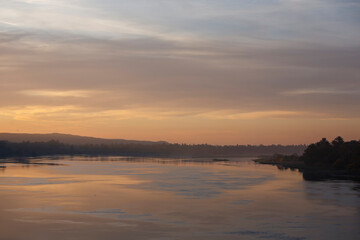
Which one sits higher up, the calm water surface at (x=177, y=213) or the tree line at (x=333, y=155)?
A: the tree line at (x=333, y=155)

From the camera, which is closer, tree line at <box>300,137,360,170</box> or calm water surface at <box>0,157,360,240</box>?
calm water surface at <box>0,157,360,240</box>

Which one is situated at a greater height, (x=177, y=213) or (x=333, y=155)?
(x=333, y=155)

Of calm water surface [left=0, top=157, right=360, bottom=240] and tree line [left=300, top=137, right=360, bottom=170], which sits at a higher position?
tree line [left=300, top=137, right=360, bottom=170]

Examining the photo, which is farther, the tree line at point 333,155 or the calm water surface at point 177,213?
the tree line at point 333,155

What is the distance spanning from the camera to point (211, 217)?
3275 centimetres

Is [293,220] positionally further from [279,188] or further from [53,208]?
[279,188]

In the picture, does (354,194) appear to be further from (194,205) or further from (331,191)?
(194,205)

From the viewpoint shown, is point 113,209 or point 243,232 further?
point 113,209

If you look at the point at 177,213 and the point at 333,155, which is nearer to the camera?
the point at 177,213

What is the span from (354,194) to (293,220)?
1830 cm

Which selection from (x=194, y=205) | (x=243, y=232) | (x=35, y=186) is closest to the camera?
(x=243, y=232)

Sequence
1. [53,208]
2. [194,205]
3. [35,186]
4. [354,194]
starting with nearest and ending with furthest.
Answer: [53,208]
[194,205]
[354,194]
[35,186]

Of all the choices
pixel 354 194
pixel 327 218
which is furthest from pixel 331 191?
pixel 327 218

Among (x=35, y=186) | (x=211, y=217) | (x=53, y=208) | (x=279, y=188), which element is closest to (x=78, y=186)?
(x=35, y=186)
